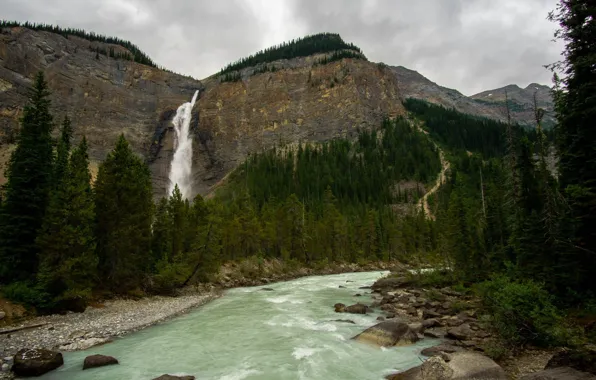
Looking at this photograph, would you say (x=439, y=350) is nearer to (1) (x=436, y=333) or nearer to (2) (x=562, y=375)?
(1) (x=436, y=333)

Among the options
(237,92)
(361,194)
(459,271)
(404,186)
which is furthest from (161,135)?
(459,271)

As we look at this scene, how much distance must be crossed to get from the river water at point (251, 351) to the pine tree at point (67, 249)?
264 inches

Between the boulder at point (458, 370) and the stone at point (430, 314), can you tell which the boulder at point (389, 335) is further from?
the stone at point (430, 314)

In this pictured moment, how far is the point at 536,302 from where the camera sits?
14.0m

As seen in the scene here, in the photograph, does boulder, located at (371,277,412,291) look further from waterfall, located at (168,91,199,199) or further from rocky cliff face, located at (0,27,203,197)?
rocky cliff face, located at (0,27,203,197)

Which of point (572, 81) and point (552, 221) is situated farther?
point (552, 221)

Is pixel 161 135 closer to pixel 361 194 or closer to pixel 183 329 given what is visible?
pixel 361 194

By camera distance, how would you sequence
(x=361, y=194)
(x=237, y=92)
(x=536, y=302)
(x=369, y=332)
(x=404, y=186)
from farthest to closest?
(x=237, y=92) < (x=404, y=186) < (x=361, y=194) < (x=369, y=332) < (x=536, y=302)

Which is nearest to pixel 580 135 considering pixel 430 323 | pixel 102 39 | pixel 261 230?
pixel 430 323

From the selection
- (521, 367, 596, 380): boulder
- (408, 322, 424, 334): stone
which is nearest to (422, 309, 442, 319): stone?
(408, 322, 424, 334): stone

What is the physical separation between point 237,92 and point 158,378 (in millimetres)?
168527

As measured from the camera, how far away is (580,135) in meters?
15.2

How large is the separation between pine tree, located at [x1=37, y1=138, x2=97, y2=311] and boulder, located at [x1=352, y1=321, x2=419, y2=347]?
17.9 m

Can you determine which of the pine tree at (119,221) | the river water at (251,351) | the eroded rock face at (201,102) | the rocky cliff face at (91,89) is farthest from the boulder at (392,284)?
the rocky cliff face at (91,89)
